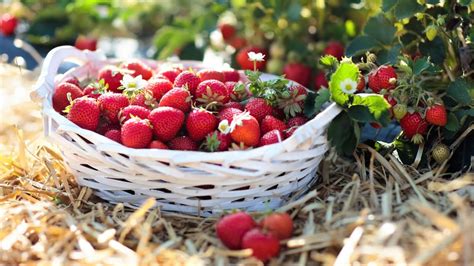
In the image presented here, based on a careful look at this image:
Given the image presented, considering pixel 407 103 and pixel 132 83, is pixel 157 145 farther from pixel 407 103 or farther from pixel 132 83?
pixel 407 103

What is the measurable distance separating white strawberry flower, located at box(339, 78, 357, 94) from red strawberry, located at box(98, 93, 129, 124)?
492 millimetres

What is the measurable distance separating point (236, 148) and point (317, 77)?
3.24 ft

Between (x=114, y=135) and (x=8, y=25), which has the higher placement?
(x=114, y=135)

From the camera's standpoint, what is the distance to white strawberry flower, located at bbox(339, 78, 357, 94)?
1.45 m

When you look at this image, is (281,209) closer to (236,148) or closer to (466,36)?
(236,148)

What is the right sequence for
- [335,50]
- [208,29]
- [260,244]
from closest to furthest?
1. [260,244]
2. [335,50]
3. [208,29]

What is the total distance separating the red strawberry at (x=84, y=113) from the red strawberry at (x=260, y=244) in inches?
18.4

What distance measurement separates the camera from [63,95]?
164 cm

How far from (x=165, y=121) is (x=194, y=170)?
0.14 meters

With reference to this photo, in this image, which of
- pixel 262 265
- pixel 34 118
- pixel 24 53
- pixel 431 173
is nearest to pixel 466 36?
pixel 431 173

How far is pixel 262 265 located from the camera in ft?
4.13

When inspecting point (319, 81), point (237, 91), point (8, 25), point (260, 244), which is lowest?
point (8, 25)

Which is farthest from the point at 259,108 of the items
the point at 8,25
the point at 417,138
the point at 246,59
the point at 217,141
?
the point at 8,25

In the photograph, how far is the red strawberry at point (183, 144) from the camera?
1.47 m
